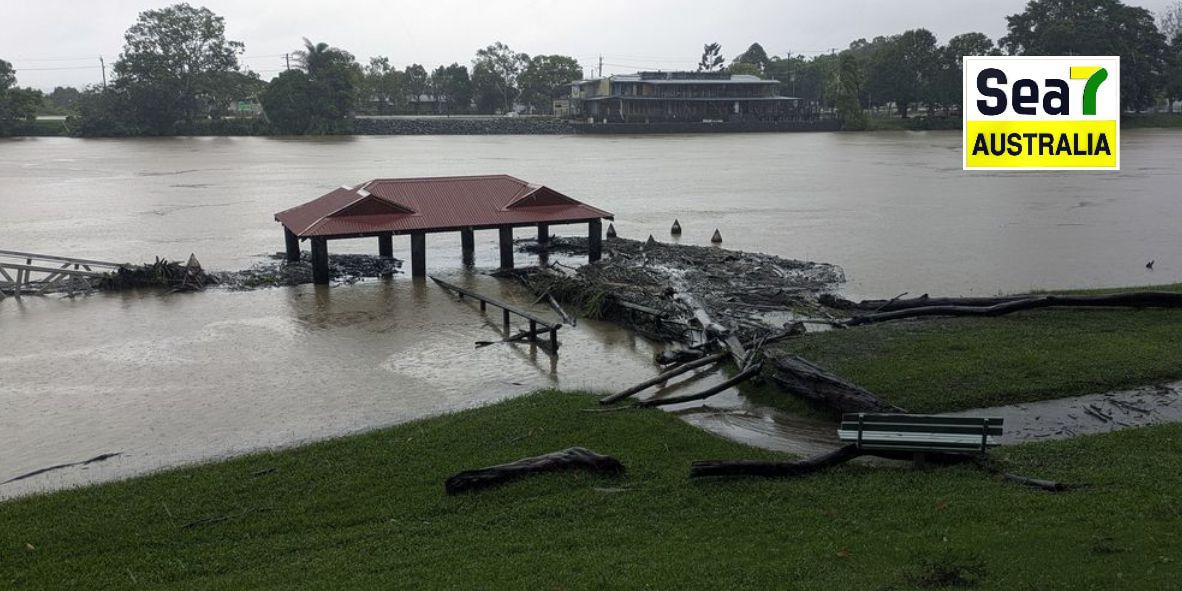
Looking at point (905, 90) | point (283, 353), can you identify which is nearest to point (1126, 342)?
point (283, 353)

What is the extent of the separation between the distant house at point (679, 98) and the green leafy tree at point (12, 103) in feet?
200

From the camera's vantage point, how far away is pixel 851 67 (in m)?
113

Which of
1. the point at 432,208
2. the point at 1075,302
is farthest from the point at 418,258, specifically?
the point at 1075,302

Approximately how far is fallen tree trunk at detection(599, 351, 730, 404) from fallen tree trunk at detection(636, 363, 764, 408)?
23cm

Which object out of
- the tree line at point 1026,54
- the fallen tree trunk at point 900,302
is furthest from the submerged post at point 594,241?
the tree line at point 1026,54

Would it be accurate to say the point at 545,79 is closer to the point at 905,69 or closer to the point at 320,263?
the point at 905,69

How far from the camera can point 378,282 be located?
26.3 metres

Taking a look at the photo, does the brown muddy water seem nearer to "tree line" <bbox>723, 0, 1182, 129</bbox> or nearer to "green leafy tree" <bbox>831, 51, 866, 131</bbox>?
"tree line" <bbox>723, 0, 1182, 129</bbox>

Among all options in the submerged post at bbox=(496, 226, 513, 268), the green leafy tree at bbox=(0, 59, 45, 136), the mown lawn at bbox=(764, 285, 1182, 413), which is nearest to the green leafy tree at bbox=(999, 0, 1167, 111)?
the submerged post at bbox=(496, 226, 513, 268)

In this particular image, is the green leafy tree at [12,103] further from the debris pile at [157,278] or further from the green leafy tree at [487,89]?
the debris pile at [157,278]

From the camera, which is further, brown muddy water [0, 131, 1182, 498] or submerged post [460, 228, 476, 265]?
submerged post [460, 228, 476, 265]

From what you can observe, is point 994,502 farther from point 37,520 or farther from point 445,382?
point 445,382

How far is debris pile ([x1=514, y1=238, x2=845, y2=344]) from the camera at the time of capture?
19266 mm

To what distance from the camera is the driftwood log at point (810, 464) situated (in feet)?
31.9
